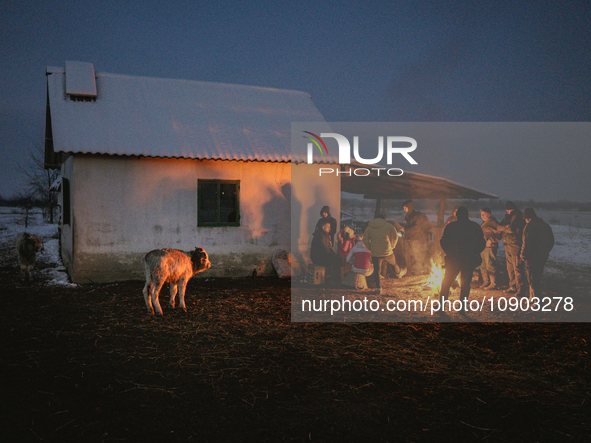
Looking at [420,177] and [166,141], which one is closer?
[166,141]

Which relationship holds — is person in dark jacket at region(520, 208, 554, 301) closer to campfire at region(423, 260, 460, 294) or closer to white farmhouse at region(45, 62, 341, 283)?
campfire at region(423, 260, 460, 294)

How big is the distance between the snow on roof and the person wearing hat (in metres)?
4.72

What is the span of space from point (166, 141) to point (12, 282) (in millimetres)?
5482

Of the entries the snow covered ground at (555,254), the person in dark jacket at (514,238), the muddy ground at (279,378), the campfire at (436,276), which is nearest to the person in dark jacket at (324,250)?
the campfire at (436,276)

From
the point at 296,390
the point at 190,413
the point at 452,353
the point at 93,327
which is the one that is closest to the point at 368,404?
the point at 296,390

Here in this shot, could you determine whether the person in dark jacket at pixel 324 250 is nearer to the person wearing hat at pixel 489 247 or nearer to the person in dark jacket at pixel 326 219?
the person in dark jacket at pixel 326 219

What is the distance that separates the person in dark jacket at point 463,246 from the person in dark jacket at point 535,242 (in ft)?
8.03

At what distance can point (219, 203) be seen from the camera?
463 inches

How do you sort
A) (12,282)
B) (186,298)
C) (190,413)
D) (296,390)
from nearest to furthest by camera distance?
(190,413), (296,390), (186,298), (12,282)

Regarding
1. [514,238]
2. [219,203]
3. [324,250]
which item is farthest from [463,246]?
[219,203]

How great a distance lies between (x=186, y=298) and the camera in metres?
9.15

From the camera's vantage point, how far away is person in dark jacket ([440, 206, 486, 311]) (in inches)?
294

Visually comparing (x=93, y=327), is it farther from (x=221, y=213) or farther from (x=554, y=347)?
(x=554, y=347)

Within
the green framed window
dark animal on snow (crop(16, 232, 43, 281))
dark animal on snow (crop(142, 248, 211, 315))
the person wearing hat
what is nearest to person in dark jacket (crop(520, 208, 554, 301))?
the person wearing hat
